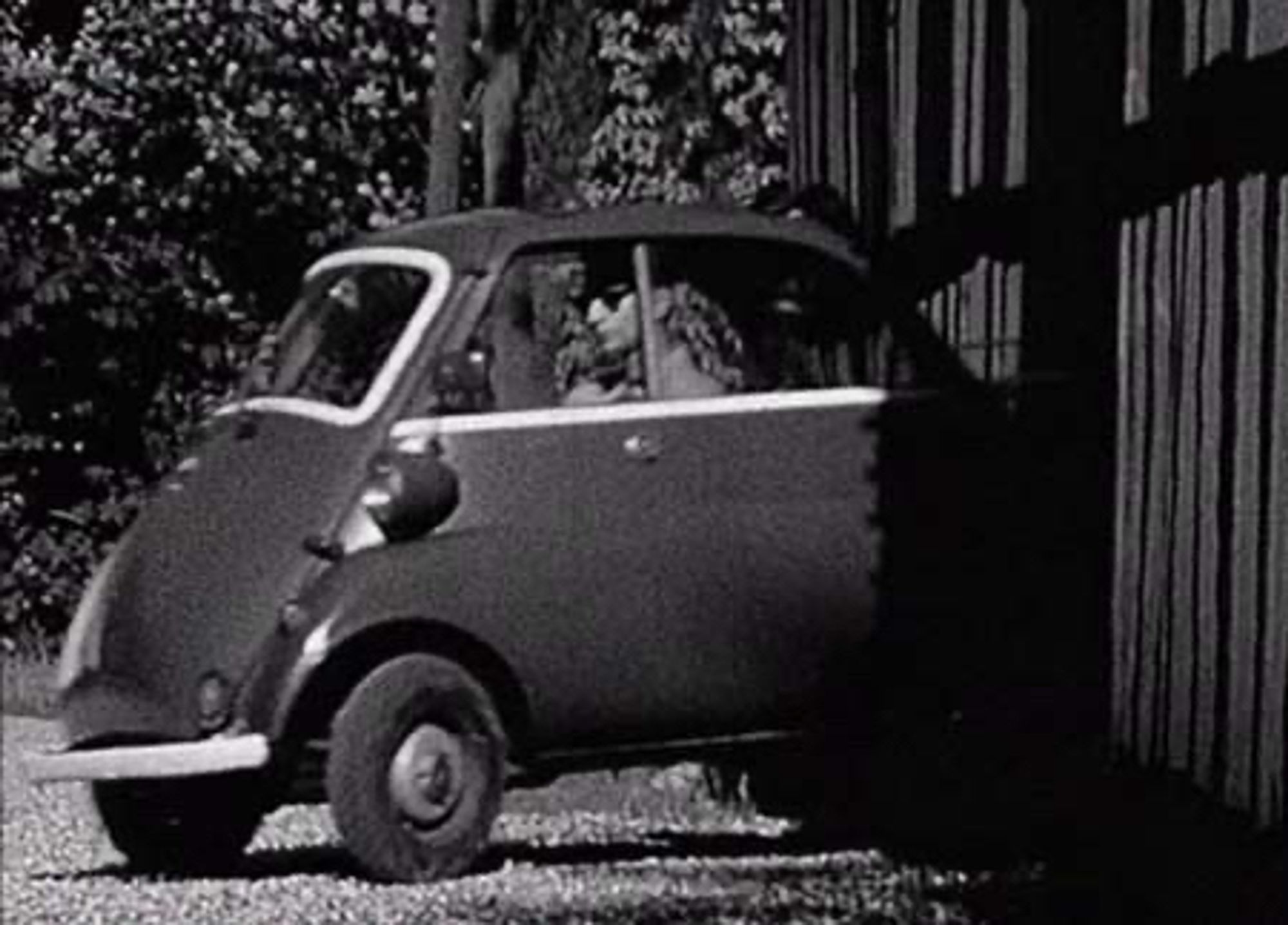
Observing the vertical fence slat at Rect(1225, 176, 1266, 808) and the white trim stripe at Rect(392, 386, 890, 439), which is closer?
the vertical fence slat at Rect(1225, 176, 1266, 808)

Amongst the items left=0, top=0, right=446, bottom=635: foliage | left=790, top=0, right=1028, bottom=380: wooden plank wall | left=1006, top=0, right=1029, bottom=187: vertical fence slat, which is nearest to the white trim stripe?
left=790, top=0, right=1028, bottom=380: wooden plank wall

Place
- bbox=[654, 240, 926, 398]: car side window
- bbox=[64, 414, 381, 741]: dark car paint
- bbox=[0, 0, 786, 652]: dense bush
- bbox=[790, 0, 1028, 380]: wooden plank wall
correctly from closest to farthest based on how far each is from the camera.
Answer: bbox=[64, 414, 381, 741]: dark car paint → bbox=[654, 240, 926, 398]: car side window → bbox=[790, 0, 1028, 380]: wooden plank wall → bbox=[0, 0, 786, 652]: dense bush

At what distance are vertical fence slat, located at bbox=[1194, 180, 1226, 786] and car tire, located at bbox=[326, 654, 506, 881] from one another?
3082 mm

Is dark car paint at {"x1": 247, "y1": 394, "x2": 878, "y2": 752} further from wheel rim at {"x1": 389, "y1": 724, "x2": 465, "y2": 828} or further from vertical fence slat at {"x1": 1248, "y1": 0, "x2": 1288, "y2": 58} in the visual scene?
vertical fence slat at {"x1": 1248, "y1": 0, "x2": 1288, "y2": 58}

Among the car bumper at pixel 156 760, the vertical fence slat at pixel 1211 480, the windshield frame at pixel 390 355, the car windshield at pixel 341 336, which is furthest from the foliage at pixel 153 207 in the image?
the vertical fence slat at pixel 1211 480

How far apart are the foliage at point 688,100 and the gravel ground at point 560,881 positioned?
31.3 ft

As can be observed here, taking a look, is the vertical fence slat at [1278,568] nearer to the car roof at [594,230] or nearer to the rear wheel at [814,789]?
the car roof at [594,230]

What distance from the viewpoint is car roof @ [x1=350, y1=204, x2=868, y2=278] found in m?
14.2

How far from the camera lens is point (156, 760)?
13766mm

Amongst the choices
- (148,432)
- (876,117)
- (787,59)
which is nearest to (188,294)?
(148,432)

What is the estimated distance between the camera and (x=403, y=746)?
1373 centimetres

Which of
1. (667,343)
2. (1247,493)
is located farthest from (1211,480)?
(667,343)

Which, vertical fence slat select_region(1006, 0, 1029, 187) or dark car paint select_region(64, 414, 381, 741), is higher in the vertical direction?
vertical fence slat select_region(1006, 0, 1029, 187)

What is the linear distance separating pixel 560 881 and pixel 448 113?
8297 millimetres
